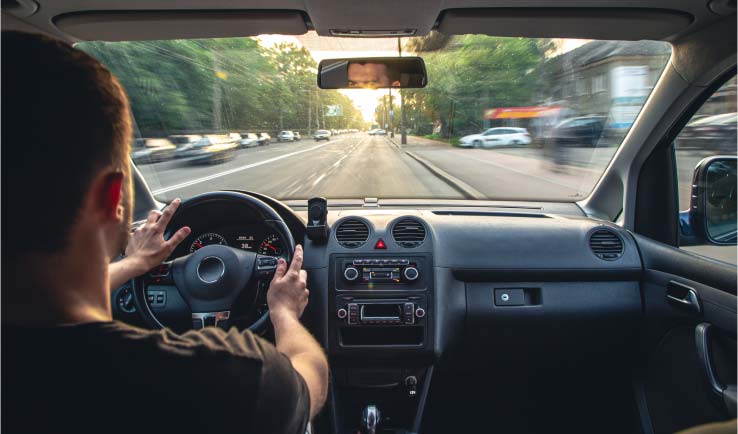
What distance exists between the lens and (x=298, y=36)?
325 centimetres

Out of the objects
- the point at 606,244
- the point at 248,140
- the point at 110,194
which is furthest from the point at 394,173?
the point at 110,194

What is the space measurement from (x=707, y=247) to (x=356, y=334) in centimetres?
215

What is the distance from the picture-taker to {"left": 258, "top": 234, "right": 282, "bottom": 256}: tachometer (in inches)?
112

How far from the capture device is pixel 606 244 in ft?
11.0

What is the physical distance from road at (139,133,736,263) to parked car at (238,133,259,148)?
0.05 m

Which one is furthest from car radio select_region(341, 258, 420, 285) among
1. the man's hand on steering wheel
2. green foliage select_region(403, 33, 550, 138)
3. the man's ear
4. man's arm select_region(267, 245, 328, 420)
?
the man's ear

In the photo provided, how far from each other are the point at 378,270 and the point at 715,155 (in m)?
2.08

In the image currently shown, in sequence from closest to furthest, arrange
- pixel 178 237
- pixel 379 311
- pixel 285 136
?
pixel 178 237
pixel 379 311
pixel 285 136

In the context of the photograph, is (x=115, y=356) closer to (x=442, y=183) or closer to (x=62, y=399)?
(x=62, y=399)

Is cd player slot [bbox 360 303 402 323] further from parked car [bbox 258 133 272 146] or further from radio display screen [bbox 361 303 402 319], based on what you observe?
parked car [bbox 258 133 272 146]

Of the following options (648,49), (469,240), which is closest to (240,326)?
(469,240)

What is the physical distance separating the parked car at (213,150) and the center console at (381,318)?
1.75 metres

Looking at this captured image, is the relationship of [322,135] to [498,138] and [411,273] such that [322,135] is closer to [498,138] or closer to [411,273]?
[498,138]

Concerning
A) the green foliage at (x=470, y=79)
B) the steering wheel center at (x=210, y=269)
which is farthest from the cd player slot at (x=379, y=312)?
the green foliage at (x=470, y=79)
